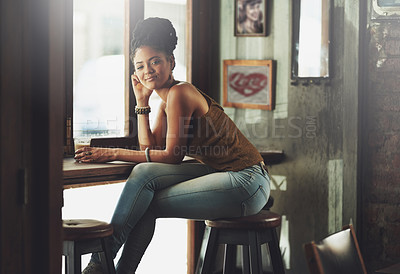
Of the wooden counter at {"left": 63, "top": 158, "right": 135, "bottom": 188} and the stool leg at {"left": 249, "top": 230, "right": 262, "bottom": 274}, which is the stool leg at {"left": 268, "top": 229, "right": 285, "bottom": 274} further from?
the wooden counter at {"left": 63, "top": 158, "right": 135, "bottom": 188}

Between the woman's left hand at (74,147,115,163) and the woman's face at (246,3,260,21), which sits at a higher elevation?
the woman's face at (246,3,260,21)

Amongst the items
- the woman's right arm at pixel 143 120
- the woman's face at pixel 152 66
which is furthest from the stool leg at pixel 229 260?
the woman's face at pixel 152 66

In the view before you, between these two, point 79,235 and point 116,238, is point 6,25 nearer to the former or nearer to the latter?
point 79,235

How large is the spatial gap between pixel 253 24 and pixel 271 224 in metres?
1.42

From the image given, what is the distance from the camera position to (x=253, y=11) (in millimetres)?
3521

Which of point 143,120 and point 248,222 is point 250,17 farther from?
point 248,222

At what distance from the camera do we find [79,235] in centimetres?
222

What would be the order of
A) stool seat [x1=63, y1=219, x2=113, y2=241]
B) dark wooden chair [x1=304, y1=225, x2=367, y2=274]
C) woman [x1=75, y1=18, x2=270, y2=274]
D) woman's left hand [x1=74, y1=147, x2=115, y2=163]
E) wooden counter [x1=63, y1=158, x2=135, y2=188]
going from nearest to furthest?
dark wooden chair [x1=304, y1=225, x2=367, y2=274]
stool seat [x1=63, y1=219, x2=113, y2=241]
wooden counter [x1=63, y1=158, x2=135, y2=188]
woman [x1=75, y1=18, x2=270, y2=274]
woman's left hand [x1=74, y1=147, x2=115, y2=163]

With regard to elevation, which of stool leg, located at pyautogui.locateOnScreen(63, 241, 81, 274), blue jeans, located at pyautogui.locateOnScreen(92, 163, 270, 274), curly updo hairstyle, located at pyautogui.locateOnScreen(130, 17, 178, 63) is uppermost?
curly updo hairstyle, located at pyautogui.locateOnScreen(130, 17, 178, 63)

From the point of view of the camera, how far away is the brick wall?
325 centimetres

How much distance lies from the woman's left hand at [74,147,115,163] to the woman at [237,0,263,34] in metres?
1.35

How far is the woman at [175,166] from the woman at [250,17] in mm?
863

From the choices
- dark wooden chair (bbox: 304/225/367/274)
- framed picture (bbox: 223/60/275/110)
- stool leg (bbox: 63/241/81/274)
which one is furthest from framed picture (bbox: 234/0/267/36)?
dark wooden chair (bbox: 304/225/367/274)

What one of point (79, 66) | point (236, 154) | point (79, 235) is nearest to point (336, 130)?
point (236, 154)
